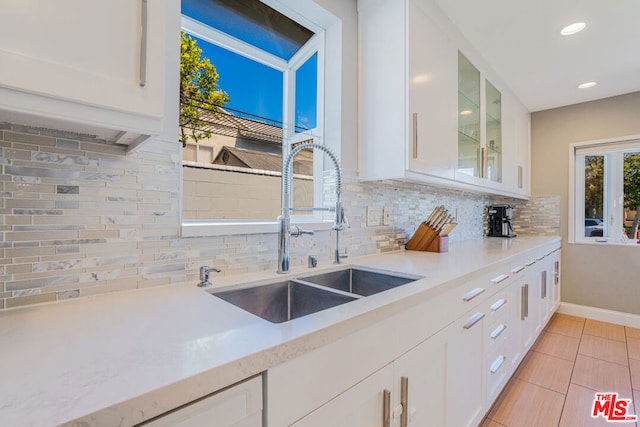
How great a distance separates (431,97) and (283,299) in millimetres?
1369

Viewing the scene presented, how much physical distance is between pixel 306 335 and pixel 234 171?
951 millimetres

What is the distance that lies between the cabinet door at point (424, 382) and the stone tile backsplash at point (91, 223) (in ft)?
2.20

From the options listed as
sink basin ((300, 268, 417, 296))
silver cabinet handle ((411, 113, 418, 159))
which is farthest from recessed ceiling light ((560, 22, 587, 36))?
sink basin ((300, 268, 417, 296))

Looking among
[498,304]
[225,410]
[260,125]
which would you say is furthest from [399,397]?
[260,125]

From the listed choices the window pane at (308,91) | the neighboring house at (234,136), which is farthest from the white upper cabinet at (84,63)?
the window pane at (308,91)

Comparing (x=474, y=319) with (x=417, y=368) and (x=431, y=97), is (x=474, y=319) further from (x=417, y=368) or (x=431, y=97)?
(x=431, y=97)

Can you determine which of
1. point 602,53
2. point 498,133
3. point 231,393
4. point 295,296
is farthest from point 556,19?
point 231,393

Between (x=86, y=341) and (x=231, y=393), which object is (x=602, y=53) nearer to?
(x=231, y=393)

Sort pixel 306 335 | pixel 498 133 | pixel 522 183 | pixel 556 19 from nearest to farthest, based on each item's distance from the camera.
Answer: pixel 306 335
pixel 556 19
pixel 498 133
pixel 522 183

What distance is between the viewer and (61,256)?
82 cm

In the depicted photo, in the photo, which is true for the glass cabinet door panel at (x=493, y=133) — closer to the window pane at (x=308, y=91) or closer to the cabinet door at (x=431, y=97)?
the cabinet door at (x=431, y=97)

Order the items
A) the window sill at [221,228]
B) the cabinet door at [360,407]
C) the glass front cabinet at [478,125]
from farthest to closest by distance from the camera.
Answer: the glass front cabinet at [478,125] → the window sill at [221,228] → the cabinet door at [360,407]

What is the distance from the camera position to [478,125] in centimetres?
227

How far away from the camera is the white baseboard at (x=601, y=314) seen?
297 centimetres
